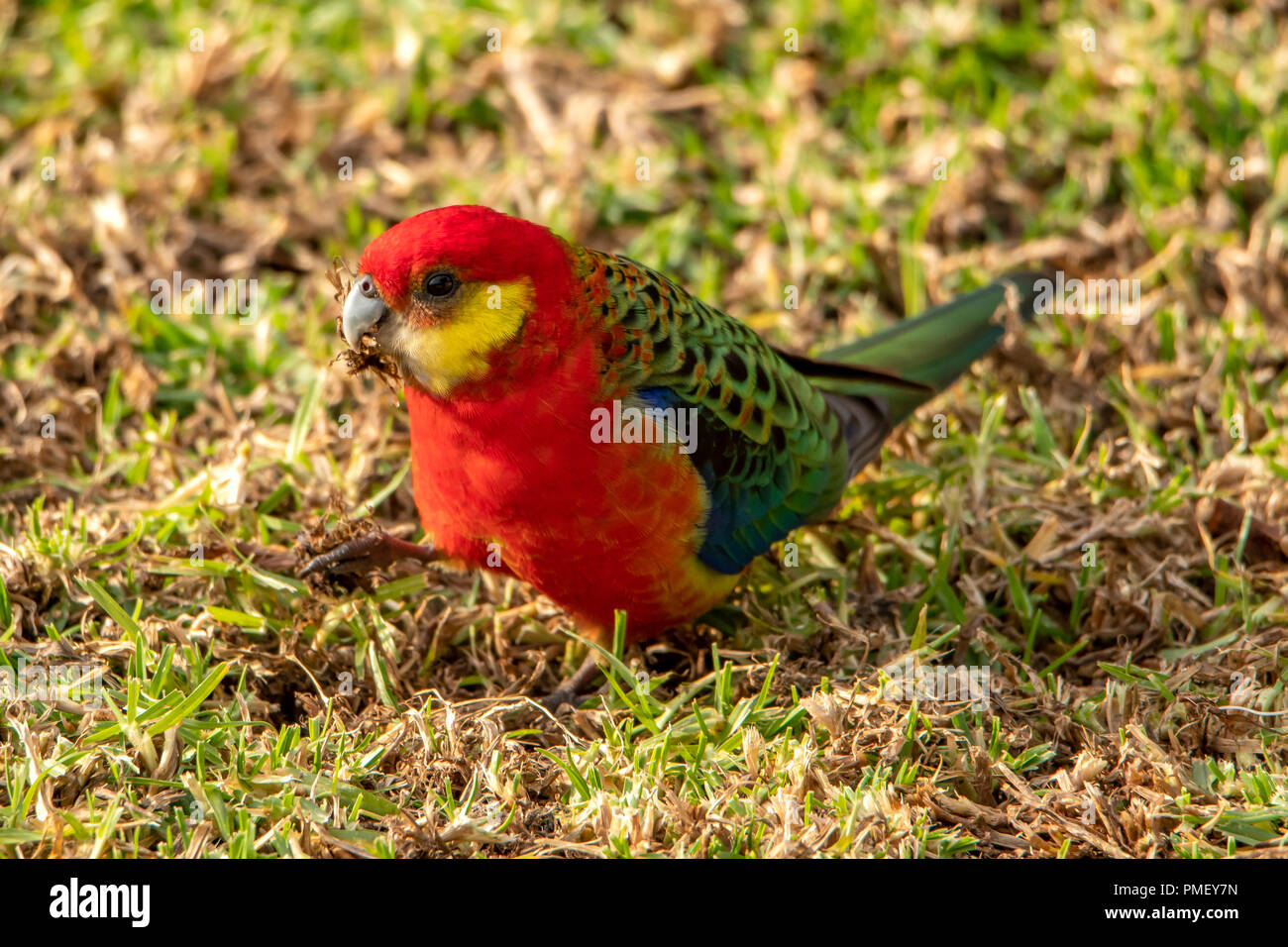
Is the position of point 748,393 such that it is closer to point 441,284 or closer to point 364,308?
point 441,284

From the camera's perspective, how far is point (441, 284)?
3.06 m

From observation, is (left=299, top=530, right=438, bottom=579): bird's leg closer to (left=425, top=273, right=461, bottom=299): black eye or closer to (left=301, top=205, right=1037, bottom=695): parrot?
(left=301, top=205, right=1037, bottom=695): parrot

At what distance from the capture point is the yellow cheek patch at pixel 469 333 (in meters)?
3.07

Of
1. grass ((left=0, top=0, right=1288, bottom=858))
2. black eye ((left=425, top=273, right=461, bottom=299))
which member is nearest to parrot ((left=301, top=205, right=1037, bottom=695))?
black eye ((left=425, top=273, right=461, bottom=299))

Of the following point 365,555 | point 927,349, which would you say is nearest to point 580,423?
point 365,555

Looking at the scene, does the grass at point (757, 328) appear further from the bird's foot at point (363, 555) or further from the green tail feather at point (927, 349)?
the green tail feather at point (927, 349)

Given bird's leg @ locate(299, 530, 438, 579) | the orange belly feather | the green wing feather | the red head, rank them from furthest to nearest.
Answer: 1. bird's leg @ locate(299, 530, 438, 579)
2. the green wing feather
3. the orange belly feather
4. the red head

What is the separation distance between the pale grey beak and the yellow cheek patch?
0.09 metres

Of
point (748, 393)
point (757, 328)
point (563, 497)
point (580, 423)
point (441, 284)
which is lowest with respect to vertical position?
point (563, 497)

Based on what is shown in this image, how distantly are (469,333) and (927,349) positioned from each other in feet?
5.73

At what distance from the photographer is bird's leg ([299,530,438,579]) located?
3.53 meters
